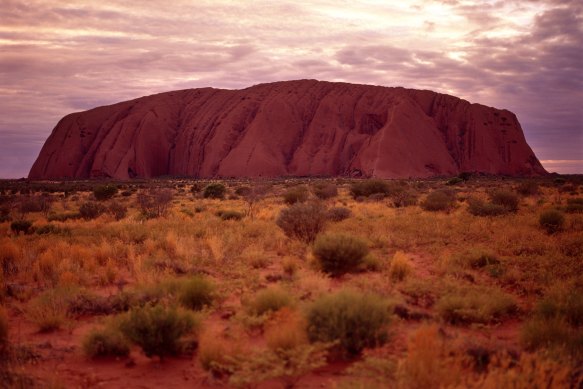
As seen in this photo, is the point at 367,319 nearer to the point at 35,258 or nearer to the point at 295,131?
the point at 35,258

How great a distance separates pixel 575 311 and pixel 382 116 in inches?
3074

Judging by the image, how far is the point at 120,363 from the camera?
498 cm

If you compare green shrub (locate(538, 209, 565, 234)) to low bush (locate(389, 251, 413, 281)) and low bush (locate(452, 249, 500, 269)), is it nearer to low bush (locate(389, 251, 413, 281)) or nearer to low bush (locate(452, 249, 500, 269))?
low bush (locate(452, 249, 500, 269))

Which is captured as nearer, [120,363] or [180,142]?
[120,363]

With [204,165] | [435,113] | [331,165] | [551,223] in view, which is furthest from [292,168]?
[551,223]

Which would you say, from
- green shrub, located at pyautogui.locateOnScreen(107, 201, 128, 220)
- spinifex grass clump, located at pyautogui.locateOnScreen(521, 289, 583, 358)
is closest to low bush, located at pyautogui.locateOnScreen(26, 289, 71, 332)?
spinifex grass clump, located at pyautogui.locateOnScreen(521, 289, 583, 358)

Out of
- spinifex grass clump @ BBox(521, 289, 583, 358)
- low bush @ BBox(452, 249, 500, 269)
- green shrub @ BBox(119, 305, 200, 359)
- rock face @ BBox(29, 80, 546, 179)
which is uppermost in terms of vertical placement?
rock face @ BBox(29, 80, 546, 179)

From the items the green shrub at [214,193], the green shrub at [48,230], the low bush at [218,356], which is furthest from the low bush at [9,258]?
the green shrub at [214,193]

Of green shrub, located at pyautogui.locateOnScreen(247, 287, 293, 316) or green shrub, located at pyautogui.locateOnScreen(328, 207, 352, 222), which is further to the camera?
green shrub, located at pyautogui.locateOnScreen(328, 207, 352, 222)

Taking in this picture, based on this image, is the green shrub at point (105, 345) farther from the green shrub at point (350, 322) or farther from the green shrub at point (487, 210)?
the green shrub at point (487, 210)

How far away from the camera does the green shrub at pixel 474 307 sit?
602 centimetres

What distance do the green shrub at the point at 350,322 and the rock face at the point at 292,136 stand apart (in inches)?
2657

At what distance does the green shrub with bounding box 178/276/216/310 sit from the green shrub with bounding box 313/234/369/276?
2.36 m

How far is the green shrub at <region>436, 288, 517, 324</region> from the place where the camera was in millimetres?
6016
